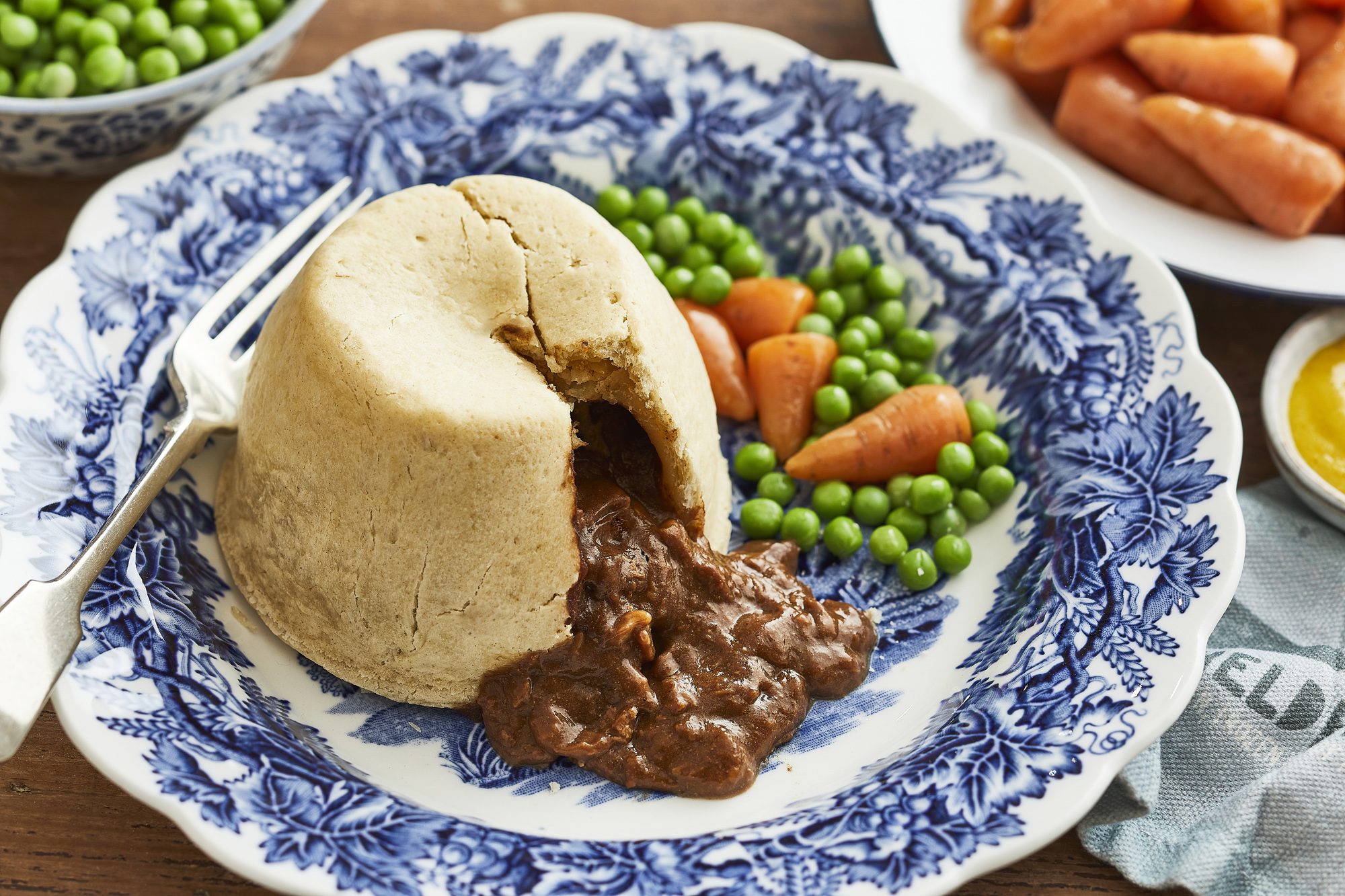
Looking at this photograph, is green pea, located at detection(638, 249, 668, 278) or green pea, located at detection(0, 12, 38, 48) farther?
green pea, located at detection(638, 249, 668, 278)

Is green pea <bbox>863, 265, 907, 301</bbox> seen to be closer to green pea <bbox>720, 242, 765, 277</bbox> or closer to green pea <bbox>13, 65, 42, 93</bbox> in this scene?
green pea <bbox>720, 242, 765, 277</bbox>

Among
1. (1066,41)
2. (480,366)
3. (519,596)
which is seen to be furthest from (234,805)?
(1066,41)

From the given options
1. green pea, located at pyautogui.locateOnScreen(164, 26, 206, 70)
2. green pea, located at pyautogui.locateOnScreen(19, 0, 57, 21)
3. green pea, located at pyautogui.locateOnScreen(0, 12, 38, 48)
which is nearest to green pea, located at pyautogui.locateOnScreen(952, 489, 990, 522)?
green pea, located at pyautogui.locateOnScreen(164, 26, 206, 70)

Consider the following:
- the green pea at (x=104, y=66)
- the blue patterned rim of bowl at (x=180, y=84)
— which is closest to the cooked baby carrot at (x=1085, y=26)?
the blue patterned rim of bowl at (x=180, y=84)

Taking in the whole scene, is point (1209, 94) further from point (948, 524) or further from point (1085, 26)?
point (948, 524)

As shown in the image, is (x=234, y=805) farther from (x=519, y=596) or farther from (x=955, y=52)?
(x=955, y=52)

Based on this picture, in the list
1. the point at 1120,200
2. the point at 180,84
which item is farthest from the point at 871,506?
the point at 180,84
